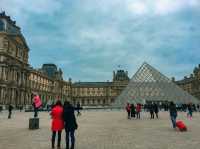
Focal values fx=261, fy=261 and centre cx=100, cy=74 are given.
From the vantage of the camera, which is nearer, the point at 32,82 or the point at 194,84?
the point at 32,82

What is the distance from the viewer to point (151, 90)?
4581cm

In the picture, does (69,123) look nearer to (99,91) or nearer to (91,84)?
(99,91)

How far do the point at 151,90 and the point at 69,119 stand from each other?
3993 centimetres

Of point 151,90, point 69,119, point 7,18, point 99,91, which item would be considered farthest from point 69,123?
point 99,91

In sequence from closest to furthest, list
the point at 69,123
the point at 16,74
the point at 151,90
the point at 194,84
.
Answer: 1. the point at 69,123
2. the point at 151,90
3. the point at 16,74
4. the point at 194,84

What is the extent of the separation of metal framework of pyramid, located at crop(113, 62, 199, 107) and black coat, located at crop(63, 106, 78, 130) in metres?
37.9

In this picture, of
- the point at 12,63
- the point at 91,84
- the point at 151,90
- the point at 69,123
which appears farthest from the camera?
the point at 91,84

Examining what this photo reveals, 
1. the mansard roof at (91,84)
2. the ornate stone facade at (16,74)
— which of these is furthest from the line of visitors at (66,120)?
the mansard roof at (91,84)

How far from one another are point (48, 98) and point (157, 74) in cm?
5640

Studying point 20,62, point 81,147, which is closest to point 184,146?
point 81,147

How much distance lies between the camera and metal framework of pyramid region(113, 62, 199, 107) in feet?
145

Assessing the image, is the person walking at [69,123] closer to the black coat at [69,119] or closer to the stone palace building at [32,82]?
the black coat at [69,119]

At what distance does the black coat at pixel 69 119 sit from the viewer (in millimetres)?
7070

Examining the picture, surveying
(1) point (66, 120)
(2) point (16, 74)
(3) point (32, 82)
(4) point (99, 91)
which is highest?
(2) point (16, 74)
